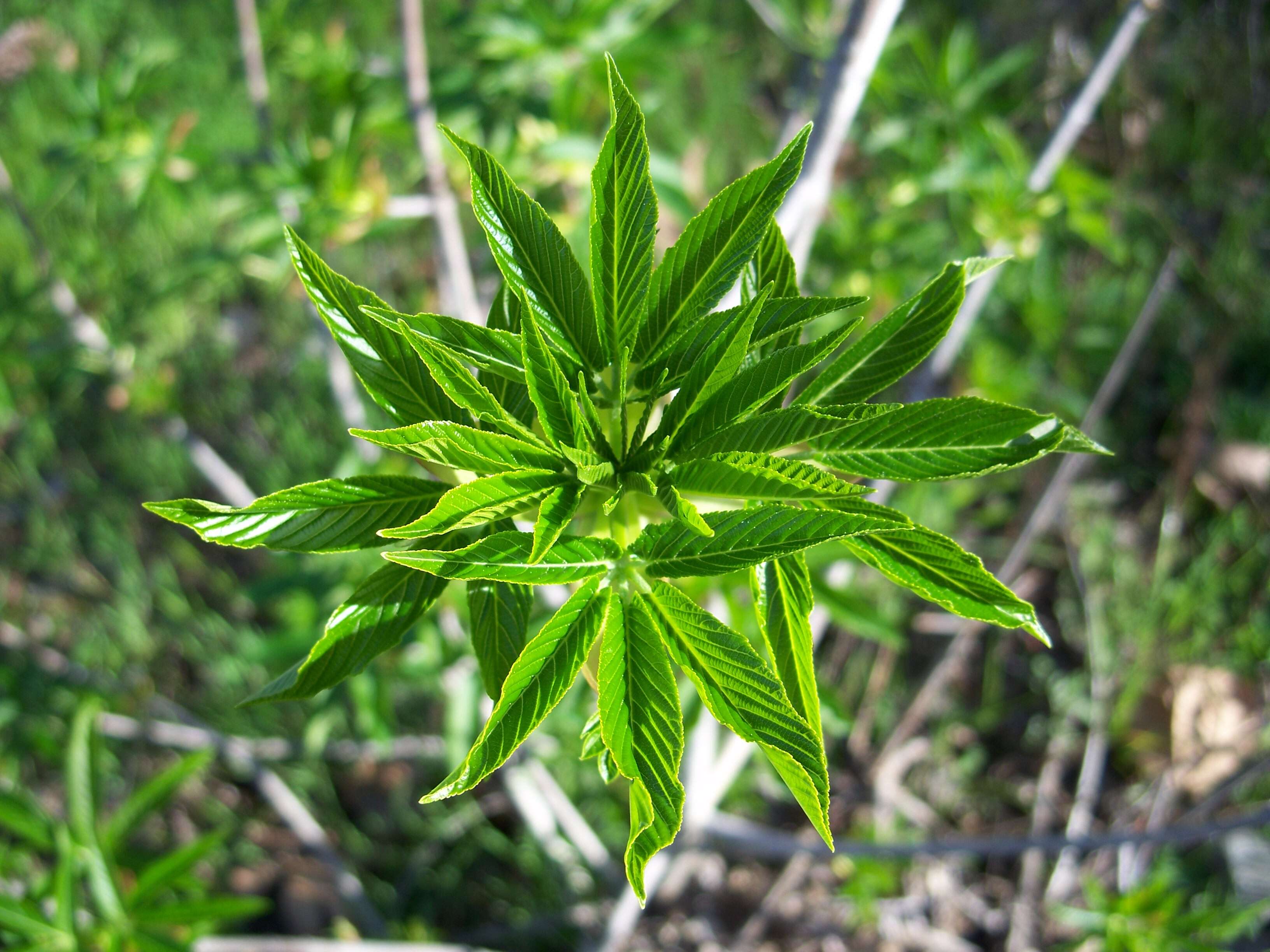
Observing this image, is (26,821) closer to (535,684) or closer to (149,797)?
(149,797)

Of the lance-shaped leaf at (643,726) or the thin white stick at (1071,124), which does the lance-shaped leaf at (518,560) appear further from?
the thin white stick at (1071,124)

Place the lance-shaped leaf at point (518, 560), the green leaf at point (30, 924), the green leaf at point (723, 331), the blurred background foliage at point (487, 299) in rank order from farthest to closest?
the blurred background foliage at point (487, 299) → the green leaf at point (30, 924) → the green leaf at point (723, 331) → the lance-shaped leaf at point (518, 560)

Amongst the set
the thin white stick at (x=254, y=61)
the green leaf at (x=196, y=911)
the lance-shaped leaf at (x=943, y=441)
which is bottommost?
the green leaf at (x=196, y=911)

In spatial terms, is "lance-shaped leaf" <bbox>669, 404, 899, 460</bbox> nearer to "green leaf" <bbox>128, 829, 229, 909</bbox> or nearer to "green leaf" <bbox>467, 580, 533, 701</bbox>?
"green leaf" <bbox>467, 580, 533, 701</bbox>

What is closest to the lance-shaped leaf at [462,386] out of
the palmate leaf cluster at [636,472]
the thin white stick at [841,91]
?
the palmate leaf cluster at [636,472]

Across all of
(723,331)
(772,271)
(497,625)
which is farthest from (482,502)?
(772,271)

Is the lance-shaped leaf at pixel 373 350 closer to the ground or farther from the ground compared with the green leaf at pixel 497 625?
farther from the ground

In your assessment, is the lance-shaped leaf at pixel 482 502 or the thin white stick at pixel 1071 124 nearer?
the lance-shaped leaf at pixel 482 502

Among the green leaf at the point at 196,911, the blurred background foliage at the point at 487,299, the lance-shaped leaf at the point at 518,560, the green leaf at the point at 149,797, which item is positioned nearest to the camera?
the lance-shaped leaf at the point at 518,560
